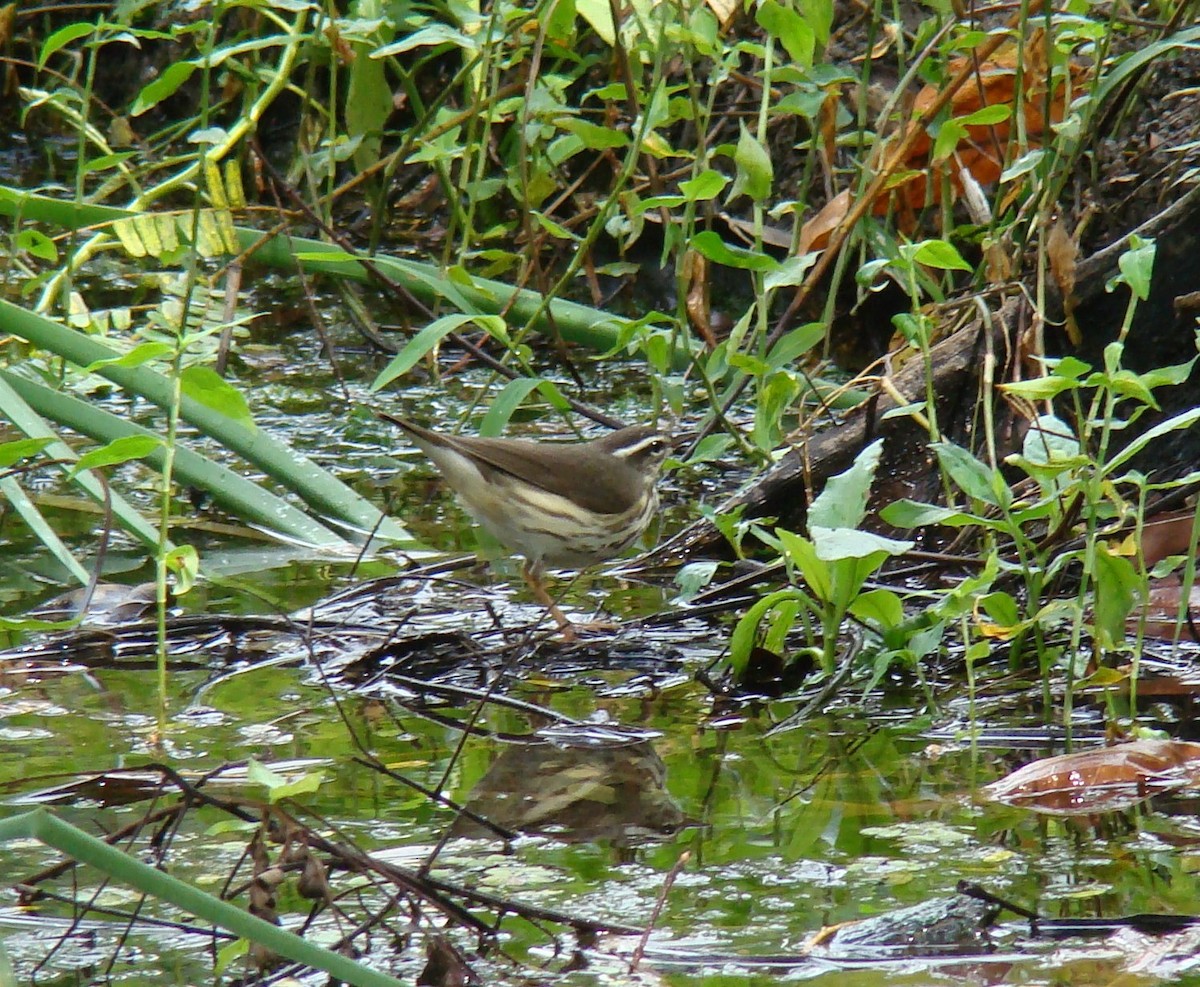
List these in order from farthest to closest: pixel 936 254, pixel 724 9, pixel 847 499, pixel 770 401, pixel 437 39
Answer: pixel 724 9
pixel 437 39
pixel 770 401
pixel 936 254
pixel 847 499

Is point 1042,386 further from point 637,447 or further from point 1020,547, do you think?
point 637,447

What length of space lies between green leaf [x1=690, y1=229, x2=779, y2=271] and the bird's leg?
982 mm

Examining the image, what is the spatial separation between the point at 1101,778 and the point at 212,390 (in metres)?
1.91

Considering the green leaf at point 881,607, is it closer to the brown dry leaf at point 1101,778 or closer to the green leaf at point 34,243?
the brown dry leaf at point 1101,778

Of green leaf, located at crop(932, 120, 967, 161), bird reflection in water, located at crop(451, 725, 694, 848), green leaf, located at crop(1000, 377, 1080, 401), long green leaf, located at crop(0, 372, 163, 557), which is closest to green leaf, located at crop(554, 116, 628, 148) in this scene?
green leaf, located at crop(932, 120, 967, 161)

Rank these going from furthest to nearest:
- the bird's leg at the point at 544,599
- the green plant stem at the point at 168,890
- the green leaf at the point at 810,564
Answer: the bird's leg at the point at 544,599 < the green leaf at the point at 810,564 < the green plant stem at the point at 168,890

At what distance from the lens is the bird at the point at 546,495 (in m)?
5.09

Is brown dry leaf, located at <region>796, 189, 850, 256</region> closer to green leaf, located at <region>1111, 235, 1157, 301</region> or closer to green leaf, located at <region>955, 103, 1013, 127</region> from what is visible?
green leaf, located at <region>955, 103, 1013, 127</region>

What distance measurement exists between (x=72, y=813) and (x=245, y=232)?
Result: 3031mm

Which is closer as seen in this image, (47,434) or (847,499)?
(847,499)

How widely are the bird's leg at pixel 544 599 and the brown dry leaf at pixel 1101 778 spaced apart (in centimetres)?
121

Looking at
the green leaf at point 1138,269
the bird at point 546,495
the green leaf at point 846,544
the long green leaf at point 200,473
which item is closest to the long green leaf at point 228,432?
the long green leaf at point 200,473

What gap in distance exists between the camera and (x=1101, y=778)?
3.30 metres

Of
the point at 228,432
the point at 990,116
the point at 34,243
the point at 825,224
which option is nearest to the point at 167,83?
the point at 34,243
